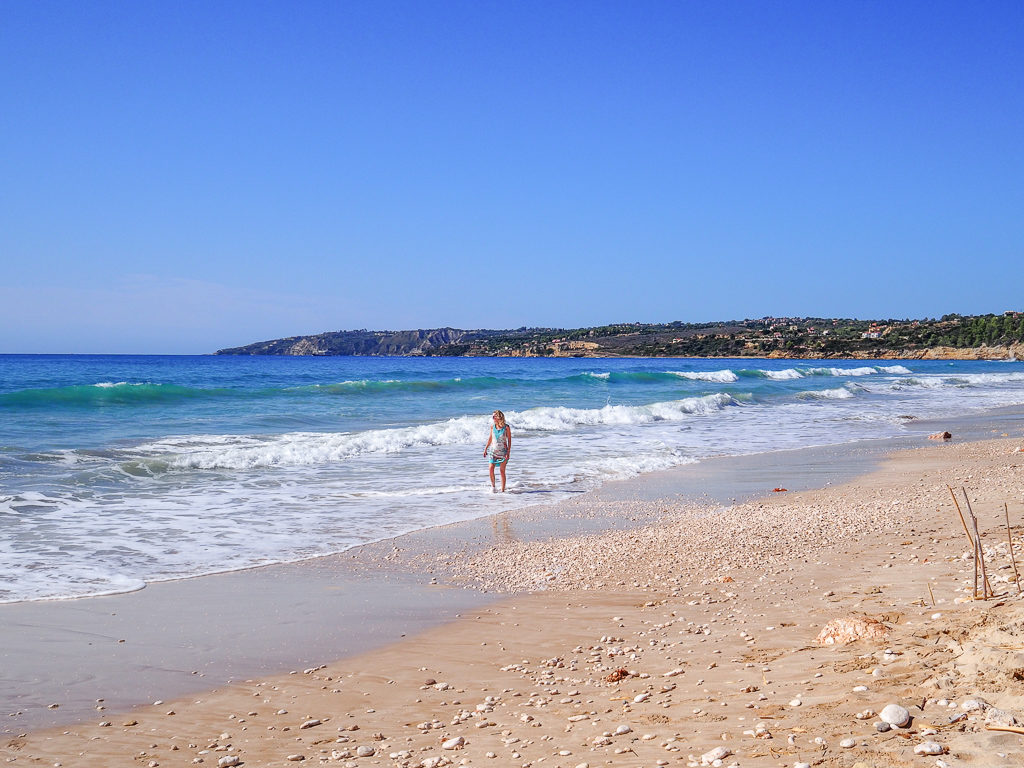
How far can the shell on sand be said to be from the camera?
4.41 meters

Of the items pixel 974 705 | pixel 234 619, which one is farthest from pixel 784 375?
pixel 974 705

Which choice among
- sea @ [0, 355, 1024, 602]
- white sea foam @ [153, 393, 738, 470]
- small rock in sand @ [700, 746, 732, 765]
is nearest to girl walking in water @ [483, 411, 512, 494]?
sea @ [0, 355, 1024, 602]

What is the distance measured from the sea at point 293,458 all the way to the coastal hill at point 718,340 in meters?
68.4

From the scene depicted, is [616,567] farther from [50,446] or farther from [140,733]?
[50,446]

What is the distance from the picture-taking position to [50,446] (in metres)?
16.9

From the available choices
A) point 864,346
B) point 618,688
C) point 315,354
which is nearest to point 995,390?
point 618,688

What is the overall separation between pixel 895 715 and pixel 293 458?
14168 mm

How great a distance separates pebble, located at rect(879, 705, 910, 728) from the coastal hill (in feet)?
340

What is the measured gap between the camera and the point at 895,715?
3.14m

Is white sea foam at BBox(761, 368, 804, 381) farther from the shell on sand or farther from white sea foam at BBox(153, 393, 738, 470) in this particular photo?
the shell on sand

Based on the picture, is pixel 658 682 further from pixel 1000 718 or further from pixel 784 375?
pixel 784 375

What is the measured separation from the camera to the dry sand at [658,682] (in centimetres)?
326

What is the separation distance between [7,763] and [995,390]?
152ft

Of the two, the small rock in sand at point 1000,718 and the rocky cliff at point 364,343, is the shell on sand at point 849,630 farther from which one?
the rocky cliff at point 364,343
